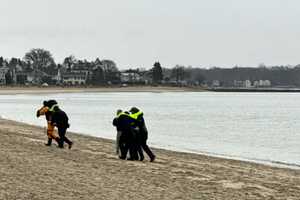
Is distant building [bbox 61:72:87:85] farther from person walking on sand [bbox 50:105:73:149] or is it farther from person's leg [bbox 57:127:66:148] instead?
person walking on sand [bbox 50:105:73:149]

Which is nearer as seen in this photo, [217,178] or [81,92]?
[217,178]

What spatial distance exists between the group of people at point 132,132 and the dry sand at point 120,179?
0.39 m

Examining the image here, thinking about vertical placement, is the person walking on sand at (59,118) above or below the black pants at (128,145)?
above

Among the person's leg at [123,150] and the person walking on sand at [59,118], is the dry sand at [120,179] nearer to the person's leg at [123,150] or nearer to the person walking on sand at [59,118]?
the person's leg at [123,150]

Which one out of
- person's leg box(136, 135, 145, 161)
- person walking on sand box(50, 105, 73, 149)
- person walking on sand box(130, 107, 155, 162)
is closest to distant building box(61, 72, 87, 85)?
person walking on sand box(50, 105, 73, 149)

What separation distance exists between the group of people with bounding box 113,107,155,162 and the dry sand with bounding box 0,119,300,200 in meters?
0.39

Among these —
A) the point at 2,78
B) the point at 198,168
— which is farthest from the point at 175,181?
the point at 2,78

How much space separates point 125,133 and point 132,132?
0.25 metres

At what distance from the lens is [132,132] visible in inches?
620

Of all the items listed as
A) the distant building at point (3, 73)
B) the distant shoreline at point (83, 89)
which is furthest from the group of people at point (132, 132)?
the distant building at point (3, 73)

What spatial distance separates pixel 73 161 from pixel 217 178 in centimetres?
341

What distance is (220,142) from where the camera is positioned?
3012 centimetres

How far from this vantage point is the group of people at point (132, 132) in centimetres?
1559

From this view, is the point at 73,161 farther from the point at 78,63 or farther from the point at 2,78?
the point at 78,63
